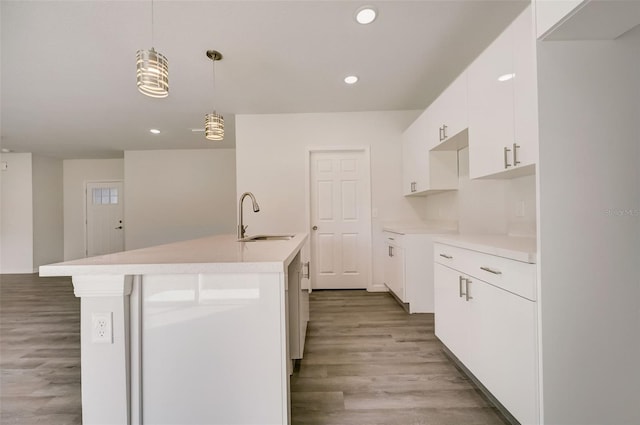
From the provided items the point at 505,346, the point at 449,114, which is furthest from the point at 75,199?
the point at 505,346

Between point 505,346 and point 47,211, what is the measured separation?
838cm

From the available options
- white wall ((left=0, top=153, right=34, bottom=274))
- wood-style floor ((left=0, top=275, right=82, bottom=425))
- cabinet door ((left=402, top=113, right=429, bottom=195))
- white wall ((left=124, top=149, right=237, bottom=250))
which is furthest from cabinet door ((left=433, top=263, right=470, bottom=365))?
white wall ((left=0, top=153, right=34, bottom=274))

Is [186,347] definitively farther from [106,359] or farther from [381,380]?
[381,380]

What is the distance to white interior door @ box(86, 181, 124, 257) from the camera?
21.0 feet

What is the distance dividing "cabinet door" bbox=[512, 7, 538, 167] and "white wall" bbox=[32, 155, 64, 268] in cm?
824

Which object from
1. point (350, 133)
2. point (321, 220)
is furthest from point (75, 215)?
point (350, 133)

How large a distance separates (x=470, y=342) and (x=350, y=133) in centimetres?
296

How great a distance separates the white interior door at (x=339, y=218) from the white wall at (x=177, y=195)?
8.87 ft

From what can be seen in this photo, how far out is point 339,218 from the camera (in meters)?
3.86

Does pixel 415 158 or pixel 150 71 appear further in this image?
pixel 415 158

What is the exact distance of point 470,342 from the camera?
160cm

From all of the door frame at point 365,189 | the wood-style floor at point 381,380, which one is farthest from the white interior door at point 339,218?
the wood-style floor at point 381,380

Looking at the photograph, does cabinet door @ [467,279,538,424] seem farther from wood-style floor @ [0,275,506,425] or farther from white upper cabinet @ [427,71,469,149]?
white upper cabinet @ [427,71,469,149]

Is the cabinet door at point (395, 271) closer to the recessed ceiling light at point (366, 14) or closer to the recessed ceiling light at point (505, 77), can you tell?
the recessed ceiling light at point (505, 77)
